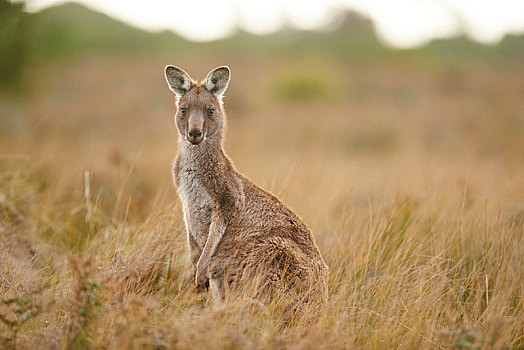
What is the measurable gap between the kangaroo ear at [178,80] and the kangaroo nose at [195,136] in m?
0.62

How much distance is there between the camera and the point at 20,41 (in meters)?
9.70

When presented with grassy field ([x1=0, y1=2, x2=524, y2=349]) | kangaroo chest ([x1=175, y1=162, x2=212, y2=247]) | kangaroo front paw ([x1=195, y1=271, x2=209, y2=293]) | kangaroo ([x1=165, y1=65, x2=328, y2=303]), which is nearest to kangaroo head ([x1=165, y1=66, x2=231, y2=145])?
kangaroo ([x1=165, y1=65, x2=328, y2=303])

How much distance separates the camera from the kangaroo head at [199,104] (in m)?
4.39

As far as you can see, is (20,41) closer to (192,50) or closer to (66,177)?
(66,177)

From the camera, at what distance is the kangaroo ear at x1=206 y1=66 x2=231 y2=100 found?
4.64 metres

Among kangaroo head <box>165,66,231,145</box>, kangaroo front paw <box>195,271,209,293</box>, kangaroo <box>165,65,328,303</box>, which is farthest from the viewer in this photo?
kangaroo head <box>165,66,231,145</box>

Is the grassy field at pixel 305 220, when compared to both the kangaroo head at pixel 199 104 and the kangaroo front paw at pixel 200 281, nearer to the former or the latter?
the kangaroo front paw at pixel 200 281

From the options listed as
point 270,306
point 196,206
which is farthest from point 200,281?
point 270,306

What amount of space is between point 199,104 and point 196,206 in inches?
34.9

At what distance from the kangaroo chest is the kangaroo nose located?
0.30m

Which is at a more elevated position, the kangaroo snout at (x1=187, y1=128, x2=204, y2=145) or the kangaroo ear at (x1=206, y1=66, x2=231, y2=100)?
the kangaroo ear at (x1=206, y1=66, x2=231, y2=100)

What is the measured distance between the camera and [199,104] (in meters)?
4.54

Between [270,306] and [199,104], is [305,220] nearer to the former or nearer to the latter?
[199,104]

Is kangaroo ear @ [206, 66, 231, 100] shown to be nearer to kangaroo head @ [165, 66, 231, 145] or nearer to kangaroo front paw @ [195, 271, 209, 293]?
kangaroo head @ [165, 66, 231, 145]
